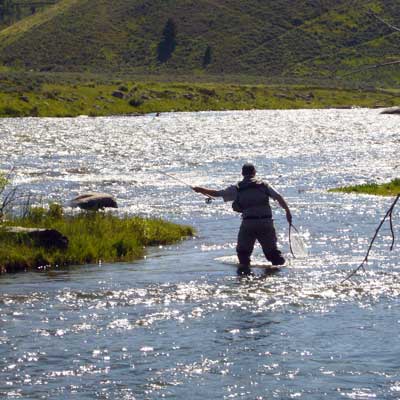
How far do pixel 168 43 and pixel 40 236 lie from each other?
570ft

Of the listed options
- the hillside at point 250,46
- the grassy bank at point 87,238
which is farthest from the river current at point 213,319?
the hillside at point 250,46

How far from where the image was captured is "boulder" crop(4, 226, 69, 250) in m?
20.4

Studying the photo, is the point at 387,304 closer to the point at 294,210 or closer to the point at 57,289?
the point at 57,289

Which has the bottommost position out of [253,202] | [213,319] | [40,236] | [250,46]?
[213,319]

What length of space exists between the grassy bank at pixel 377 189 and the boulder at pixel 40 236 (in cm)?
1507

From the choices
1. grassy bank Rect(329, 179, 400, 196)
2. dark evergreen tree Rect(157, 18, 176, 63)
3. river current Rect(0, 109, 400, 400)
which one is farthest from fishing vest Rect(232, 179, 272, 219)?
dark evergreen tree Rect(157, 18, 176, 63)

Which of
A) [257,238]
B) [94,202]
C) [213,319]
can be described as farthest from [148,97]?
[213,319]

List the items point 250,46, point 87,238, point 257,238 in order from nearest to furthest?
point 257,238 < point 87,238 < point 250,46

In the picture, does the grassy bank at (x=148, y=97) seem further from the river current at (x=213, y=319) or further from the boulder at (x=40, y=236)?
the boulder at (x=40, y=236)

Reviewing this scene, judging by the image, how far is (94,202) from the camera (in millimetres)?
29000

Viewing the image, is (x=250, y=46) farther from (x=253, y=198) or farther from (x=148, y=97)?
(x=253, y=198)

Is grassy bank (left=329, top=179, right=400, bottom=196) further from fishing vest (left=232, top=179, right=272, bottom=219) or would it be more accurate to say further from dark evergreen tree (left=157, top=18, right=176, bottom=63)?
dark evergreen tree (left=157, top=18, right=176, bottom=63)

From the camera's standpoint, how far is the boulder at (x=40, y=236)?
66.9 ft

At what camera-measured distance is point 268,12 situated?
648 feet
